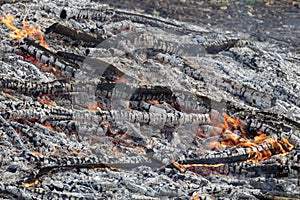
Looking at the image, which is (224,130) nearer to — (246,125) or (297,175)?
(246,125)

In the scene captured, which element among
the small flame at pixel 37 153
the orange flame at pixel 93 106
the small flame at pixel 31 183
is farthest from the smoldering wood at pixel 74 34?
the small flame at pixel 31 183

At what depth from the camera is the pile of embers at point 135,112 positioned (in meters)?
7.50

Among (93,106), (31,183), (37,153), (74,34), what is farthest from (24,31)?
(31,183)

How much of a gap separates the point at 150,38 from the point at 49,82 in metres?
3.19

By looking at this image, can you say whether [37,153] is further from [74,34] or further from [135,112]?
[74,34]

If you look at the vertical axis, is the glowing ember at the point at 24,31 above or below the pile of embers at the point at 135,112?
above

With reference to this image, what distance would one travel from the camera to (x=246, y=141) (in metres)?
8.77

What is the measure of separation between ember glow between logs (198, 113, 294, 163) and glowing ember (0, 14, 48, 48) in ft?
12.5

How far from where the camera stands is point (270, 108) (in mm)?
10328

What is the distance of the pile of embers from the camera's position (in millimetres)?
7496

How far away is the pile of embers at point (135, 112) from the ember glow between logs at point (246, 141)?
2 cm

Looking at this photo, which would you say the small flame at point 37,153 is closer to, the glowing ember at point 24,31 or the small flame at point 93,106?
the small flame at point 93,106

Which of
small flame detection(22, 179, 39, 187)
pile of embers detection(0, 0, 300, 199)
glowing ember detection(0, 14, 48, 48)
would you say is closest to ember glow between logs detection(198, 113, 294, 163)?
pile of embers detection(0, 0, 300, 199)

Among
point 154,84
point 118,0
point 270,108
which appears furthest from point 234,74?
point 118,0
